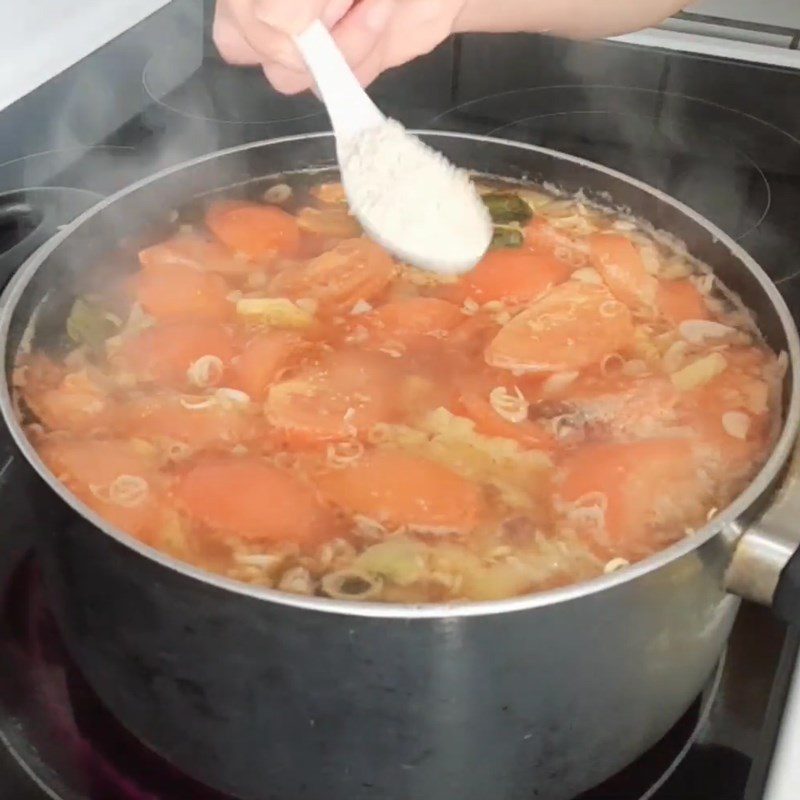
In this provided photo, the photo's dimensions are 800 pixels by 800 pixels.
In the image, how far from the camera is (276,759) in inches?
28.0

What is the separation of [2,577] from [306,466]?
0.32m

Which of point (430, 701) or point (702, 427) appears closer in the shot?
point (430, 701)

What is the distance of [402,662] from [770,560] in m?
Answer: 0.26

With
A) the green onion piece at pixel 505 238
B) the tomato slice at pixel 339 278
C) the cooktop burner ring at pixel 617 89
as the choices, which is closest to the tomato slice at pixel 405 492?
the tomato slice at pixel 339 278

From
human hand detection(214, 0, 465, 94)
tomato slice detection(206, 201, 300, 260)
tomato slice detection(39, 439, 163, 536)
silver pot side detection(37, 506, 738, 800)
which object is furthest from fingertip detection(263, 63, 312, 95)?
silver pot side detection(37, 506, 738, 800)

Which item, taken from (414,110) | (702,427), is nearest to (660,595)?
(702,427)

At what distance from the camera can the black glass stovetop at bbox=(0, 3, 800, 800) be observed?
822 millimetres

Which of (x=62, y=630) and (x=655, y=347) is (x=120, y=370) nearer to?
(x=62, y=630)

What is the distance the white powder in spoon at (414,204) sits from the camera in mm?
988

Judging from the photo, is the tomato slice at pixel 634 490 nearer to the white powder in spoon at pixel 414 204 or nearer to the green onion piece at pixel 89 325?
the white powder in spoon at pixel 414 204

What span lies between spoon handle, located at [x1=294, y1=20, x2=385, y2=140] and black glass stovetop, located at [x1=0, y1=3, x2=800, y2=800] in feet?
1.03

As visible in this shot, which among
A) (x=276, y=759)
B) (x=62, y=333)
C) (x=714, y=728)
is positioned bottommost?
(x=714, y=728)

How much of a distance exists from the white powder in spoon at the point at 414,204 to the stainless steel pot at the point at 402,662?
0.34m

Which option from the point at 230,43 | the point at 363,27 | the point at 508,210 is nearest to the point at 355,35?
the point at 363,27
